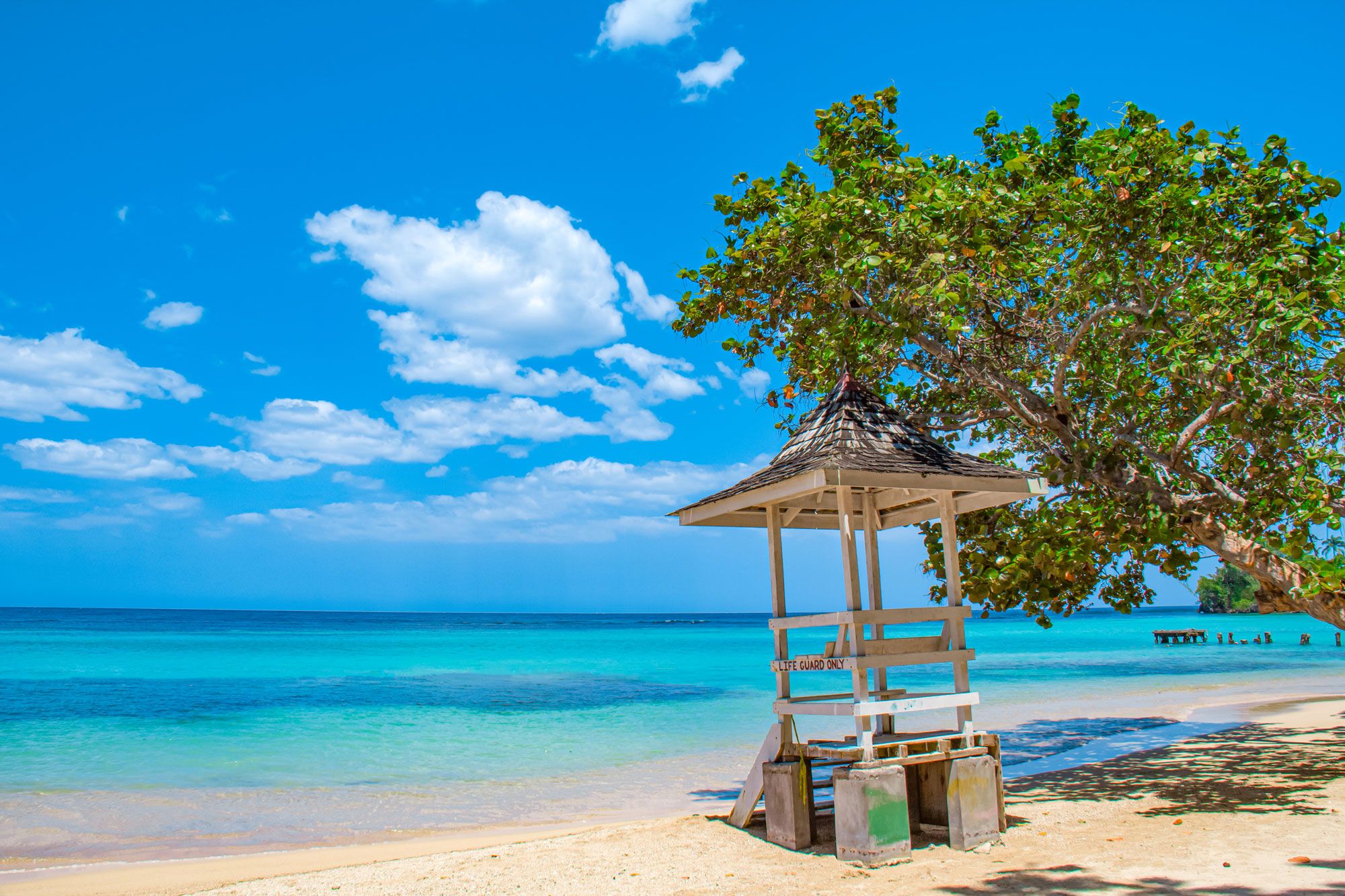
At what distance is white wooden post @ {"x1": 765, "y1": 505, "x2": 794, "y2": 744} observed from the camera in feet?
24.1

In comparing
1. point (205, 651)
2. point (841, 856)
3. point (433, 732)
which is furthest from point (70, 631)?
point (841, 856)

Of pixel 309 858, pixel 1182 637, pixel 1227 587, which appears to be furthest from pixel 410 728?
pixel 1227 587

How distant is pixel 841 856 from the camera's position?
21.4ft

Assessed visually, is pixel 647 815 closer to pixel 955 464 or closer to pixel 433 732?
pixel 955 464

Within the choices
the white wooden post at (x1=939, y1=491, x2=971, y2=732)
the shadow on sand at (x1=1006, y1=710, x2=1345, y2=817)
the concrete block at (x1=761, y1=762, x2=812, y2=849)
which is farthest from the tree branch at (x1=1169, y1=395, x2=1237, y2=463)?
the concrete block at (x1=761, y1=762, x2=812, y2=849)

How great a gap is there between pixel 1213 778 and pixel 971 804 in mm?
4711

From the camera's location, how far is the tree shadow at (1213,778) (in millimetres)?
8227

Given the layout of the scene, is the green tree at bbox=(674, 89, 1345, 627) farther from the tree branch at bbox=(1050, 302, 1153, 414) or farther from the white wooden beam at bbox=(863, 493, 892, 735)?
the white wooden beam at bbox=(863, 493, 892, 735)

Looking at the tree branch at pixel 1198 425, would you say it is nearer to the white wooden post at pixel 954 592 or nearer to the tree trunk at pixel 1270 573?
the tree trunk at pixel 1270 573

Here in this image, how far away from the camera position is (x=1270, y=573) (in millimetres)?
8023

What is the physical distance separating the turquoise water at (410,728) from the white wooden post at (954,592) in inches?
208

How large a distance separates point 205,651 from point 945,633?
5210cm

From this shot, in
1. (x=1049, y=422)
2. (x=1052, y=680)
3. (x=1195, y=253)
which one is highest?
(x=1195, y=253)

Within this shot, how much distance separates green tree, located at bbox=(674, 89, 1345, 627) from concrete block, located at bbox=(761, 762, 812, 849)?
3101 millimetres
